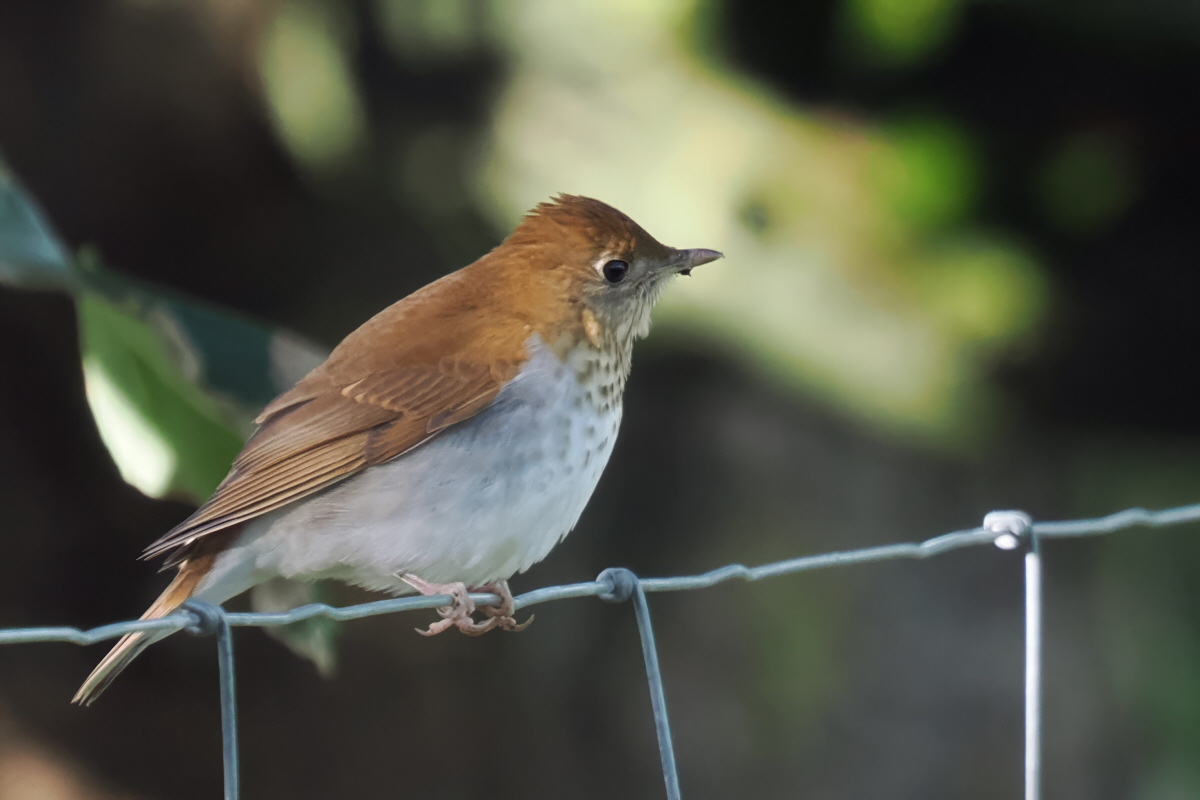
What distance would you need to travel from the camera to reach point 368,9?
13.4 feet

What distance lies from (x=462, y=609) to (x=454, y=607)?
0.16 ft

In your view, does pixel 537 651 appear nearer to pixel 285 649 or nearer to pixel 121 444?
pixel 285 649

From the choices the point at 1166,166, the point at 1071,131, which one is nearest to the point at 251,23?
the point at 1071,131

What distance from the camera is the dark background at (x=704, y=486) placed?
3.89m

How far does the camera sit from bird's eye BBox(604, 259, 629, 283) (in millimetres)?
2777

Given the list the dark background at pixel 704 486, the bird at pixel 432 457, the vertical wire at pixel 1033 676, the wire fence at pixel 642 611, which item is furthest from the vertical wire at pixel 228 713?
the dark background at pixel 704 486

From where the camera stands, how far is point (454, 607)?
242 cm

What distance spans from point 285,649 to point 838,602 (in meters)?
2.07

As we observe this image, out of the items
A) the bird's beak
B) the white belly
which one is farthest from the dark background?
the white belly

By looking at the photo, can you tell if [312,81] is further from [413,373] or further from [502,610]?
[502,610]

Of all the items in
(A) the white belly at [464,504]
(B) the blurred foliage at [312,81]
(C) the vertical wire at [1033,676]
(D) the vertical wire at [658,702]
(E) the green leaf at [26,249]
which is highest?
(B) the blurred foliage at [312,81]

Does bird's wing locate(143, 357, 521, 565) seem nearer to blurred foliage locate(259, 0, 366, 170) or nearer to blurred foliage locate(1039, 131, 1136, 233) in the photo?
blurred foliage locate(259, 0, 366, 170)

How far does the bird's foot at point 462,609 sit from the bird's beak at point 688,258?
86 centimetres

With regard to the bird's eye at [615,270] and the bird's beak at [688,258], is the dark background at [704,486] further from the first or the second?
the bird's eye at [615,270]
